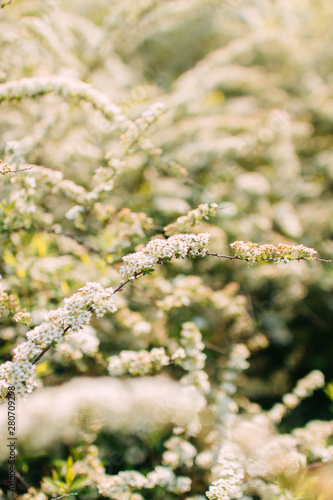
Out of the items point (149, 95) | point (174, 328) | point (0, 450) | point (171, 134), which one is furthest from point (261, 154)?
point (0, 450)

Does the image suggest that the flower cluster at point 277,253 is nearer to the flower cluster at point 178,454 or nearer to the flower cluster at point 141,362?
the flower cluster at point 141,362

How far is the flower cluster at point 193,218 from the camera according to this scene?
169 centimetres

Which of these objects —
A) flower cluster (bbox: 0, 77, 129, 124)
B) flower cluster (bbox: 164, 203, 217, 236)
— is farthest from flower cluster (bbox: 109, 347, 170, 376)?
flower cluster (bbox: 0, 77, 129, 124)

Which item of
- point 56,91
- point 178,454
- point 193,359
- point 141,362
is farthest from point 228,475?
point 56,91

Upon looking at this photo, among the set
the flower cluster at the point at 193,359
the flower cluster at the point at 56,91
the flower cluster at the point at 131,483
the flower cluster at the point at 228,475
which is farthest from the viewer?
the flower cluster at the point at 193,359

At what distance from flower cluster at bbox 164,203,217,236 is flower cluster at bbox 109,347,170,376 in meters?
0.71

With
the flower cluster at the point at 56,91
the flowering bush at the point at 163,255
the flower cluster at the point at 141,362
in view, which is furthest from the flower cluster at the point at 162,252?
the flower cluster at the point at 56,91

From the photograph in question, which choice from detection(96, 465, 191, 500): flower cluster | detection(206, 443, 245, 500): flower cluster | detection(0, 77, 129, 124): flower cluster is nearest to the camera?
detection(206, 443, 245, 500): flower cluster

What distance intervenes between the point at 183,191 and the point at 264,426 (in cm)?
226

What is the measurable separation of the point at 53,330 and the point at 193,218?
88cm

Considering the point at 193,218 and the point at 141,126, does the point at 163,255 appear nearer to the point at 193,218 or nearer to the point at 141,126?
the point at 193,218

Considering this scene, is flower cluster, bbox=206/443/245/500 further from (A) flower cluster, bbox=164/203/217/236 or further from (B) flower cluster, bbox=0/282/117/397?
(A) flower cluster, bbox=164/203/217/236

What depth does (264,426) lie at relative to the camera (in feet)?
8.41

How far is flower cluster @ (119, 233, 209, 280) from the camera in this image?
139 centimetres
